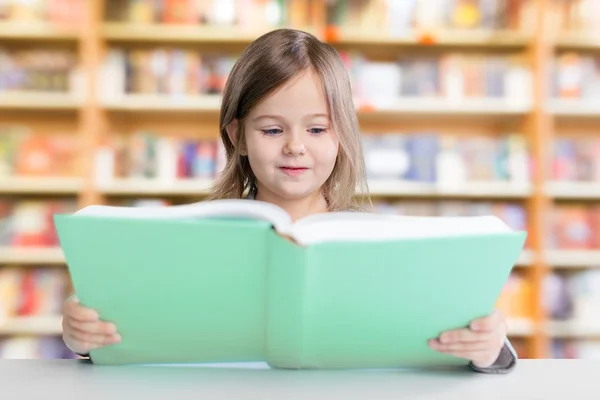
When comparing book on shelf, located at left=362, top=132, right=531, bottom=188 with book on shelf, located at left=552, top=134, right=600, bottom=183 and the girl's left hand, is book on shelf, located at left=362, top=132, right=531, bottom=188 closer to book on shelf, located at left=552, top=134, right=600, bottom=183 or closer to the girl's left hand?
book on shelf, located at left=552, top=134, right=600, bottom=183

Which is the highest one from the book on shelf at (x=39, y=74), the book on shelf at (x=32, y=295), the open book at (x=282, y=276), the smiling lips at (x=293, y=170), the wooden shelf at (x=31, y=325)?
the book on shelf at (x=39, y=74)

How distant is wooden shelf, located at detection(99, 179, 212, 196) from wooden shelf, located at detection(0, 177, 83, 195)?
0.11 meters

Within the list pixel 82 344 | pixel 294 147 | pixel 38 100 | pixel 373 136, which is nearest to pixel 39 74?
pixel 38 100

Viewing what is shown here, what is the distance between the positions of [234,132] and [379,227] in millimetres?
632

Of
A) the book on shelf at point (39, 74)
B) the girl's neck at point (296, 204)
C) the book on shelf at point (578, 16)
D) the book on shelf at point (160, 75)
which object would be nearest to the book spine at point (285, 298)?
the girl's neck at point (296, 204)

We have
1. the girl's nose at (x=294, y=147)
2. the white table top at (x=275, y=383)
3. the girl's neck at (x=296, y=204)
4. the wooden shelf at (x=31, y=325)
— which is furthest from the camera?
the wooden shelf at (x=31, y=325)

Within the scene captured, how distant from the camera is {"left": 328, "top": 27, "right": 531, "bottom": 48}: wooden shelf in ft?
7.94

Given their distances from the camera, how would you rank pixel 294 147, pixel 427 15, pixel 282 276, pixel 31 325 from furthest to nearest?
pixel 427 15 → pixel 31 325 → pixel 294 147 → pixel 282 276

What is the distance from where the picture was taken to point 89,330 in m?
0.61

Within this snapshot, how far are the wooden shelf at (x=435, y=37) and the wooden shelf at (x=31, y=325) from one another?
164 cm

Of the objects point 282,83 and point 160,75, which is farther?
point 160,75

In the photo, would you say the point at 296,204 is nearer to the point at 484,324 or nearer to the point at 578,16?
the point at 484,324

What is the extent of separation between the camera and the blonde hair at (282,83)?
1.01 m

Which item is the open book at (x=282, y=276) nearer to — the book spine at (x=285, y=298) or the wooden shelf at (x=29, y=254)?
the book spine at (x=285, y=298)
